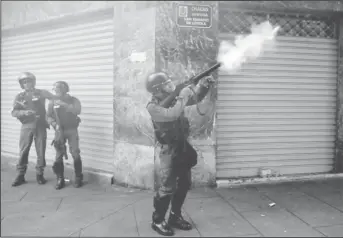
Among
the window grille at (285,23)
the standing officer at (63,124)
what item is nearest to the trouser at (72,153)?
the standing officer at (63,124)

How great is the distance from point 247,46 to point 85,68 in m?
3.47

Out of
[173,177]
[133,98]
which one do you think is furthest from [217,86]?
[173,177]

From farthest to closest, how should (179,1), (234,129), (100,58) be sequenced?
(100,58)
(234,129)
(179,1)

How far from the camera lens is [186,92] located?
3.94 m

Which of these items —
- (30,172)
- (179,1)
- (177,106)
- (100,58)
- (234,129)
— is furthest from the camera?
(30,172)

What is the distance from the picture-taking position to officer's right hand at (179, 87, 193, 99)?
3911mm

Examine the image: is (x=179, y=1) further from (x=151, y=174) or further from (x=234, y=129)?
(x=151, y=174)

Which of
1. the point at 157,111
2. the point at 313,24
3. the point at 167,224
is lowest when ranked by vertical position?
the point at 167,224

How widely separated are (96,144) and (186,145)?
327 cm

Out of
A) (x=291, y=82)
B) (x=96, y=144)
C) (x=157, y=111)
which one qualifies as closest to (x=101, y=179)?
(x=96, y=144)

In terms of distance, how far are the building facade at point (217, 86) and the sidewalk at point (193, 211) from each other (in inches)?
23.6

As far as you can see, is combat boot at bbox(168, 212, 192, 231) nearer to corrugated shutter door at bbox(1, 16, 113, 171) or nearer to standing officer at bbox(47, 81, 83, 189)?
standing officer at bbox(47, 81, 83, 189)

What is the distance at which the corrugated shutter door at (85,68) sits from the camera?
6477 millimetres

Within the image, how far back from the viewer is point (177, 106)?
381 cm
